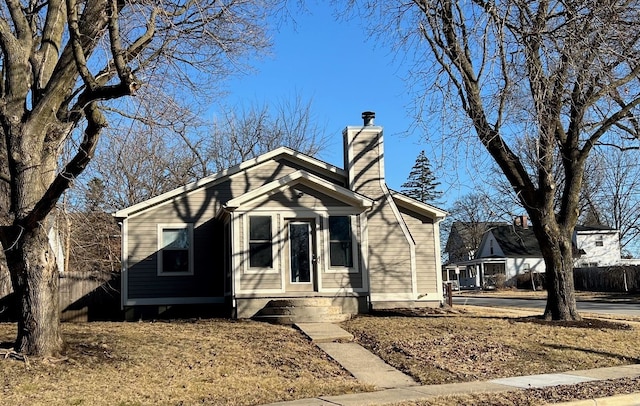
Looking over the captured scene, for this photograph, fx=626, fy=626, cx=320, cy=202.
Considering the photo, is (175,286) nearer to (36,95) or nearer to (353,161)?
(353,161)

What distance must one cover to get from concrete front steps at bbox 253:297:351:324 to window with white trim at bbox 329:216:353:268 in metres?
1.42

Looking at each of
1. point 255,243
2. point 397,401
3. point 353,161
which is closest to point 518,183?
point 353,161

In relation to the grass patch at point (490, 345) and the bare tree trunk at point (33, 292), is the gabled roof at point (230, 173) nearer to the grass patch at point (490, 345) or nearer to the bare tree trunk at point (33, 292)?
the grass patch at point (490, 345)

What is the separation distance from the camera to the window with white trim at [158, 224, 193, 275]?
717 inches

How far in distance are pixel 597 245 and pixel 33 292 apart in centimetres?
5645

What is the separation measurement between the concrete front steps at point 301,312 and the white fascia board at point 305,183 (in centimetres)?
276

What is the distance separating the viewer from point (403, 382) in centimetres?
969

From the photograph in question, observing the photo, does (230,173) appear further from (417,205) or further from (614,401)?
(614,401)

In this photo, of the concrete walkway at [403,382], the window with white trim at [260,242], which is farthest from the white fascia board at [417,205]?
the concrete walkway at [403,382]

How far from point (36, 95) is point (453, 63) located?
334 inches

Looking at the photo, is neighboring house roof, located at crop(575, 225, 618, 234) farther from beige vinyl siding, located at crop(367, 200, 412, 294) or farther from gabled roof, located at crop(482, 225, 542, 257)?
beige vinyl siding, located at crop(367, 200, 412, 294)

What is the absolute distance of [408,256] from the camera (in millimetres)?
18547

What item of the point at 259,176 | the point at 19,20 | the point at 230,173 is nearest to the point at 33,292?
the point at 19,20

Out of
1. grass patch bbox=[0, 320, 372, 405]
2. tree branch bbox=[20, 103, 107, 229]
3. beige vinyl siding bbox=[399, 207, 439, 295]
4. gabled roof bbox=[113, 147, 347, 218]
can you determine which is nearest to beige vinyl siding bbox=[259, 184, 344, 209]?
gabled roof bbox=[113, 147, 347, 218]
